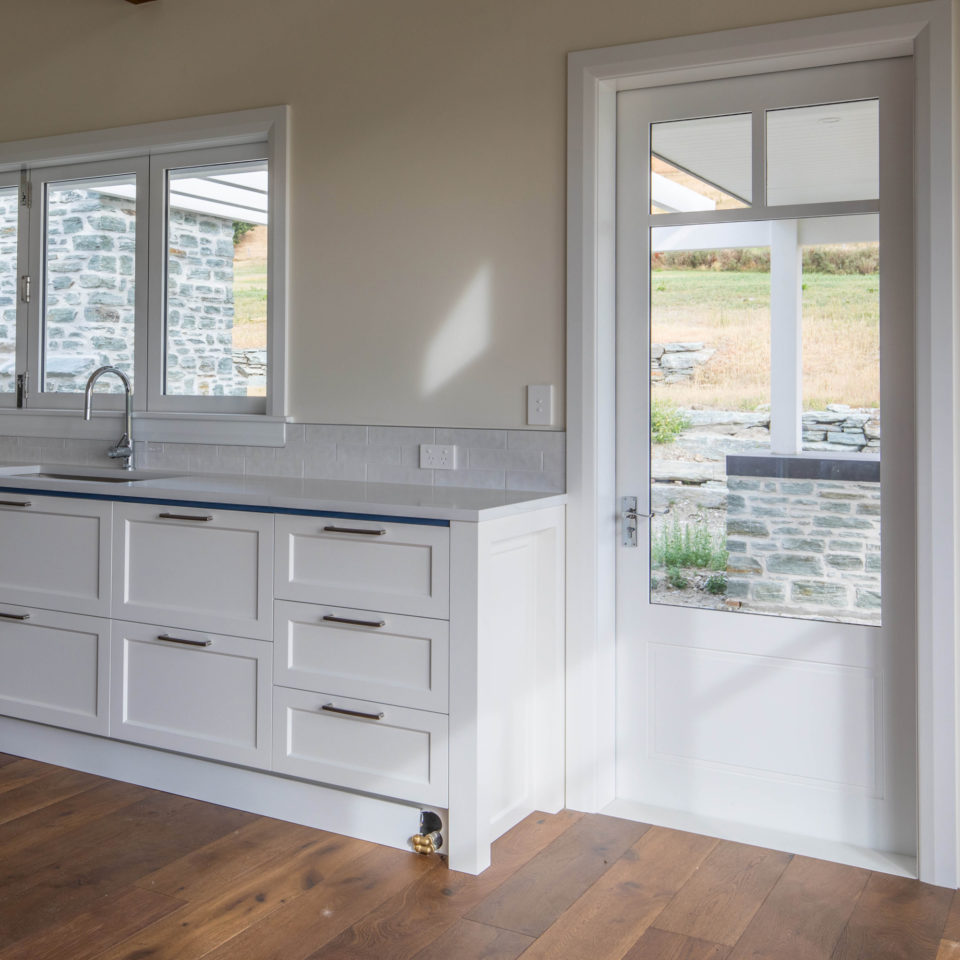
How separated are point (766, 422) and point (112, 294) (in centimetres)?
248

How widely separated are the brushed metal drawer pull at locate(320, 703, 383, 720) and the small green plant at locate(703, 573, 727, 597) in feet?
3.29

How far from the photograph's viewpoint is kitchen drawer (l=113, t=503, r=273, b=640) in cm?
280

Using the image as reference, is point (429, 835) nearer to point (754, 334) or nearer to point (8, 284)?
point (754, 334)

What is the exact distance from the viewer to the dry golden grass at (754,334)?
8.85 ft

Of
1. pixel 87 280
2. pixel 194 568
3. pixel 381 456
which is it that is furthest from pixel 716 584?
pixel 87 280

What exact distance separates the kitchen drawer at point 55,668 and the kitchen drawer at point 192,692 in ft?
0.21

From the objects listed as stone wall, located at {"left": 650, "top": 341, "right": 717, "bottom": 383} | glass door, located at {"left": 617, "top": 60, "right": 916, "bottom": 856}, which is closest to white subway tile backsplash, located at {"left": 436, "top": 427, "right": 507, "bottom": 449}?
glass door, located at {"left": 617, "top": 60, "right": 916, "bottom": 856}

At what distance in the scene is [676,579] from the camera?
2945mm

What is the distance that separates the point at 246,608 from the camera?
9.27 ft

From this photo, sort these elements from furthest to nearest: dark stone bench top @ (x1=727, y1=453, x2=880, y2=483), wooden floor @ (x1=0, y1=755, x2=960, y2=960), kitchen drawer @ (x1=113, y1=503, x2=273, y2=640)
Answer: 1. kitchen drawer @ (x1=113, y1=503, x2=273, y2=640)
2. dark stone bench top @ (x1=727, y1=453, x2=880, y2=483)
3. wooden floor @ (x1=0, y1=755, x2=960, y2=960)

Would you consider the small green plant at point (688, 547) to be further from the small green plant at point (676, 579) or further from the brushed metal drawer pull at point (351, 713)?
the brushed metal drawer pull at point (351, 713)

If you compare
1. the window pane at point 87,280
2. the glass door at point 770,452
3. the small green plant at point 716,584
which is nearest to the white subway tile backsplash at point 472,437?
the glass door at point 770,452

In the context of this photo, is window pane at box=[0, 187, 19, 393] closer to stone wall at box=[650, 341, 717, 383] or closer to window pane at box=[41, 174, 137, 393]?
window pane at box=[41, 174, 137, 393]

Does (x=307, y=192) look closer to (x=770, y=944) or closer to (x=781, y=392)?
(x=781, y=392)
